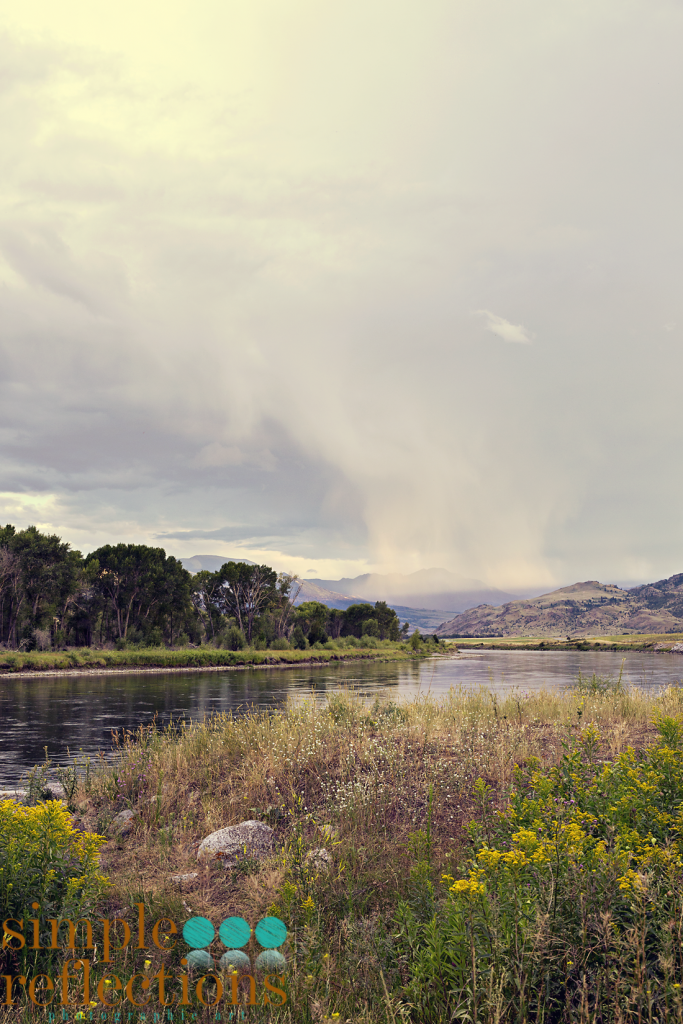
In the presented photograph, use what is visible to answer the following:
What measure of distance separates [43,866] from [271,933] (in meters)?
1.76

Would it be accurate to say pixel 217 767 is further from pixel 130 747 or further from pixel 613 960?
pixel 613 960

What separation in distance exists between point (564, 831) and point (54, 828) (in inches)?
146

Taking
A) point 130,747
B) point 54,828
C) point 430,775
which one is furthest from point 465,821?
point 130,747

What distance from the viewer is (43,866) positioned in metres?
4.57

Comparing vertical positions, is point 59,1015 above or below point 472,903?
below

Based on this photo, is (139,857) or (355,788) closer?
(139,857)

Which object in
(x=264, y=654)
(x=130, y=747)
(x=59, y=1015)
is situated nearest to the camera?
(x=59, y=1015)

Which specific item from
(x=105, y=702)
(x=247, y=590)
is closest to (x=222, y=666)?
(x=247, y=590)

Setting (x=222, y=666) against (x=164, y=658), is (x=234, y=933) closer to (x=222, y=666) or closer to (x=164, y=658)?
(x=164, y=658)

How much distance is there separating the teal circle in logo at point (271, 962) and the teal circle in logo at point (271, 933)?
0.23ft

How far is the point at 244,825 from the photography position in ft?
25.7

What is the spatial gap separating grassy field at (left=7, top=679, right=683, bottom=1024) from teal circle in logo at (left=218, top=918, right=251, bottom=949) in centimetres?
30

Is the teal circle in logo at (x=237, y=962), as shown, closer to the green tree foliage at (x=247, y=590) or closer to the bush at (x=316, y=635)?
the green tree foliage at (x=247, y=590)

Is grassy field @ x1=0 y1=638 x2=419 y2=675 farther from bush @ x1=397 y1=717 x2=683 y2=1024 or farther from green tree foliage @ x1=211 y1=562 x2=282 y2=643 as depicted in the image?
bush @ x1=397 y1=717 x2=683 y2=1024
